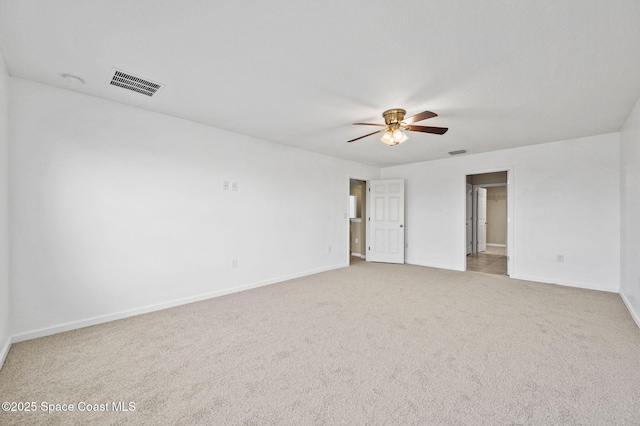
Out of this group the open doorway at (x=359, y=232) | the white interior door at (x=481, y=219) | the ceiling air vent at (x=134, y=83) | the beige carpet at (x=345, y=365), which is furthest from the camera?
the white interior door at (x=481, y=219)

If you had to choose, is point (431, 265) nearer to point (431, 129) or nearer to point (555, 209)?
point (555, 209)

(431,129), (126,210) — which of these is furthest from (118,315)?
(431,129)

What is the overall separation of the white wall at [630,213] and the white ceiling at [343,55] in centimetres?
33

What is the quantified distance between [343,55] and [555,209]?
4635mm

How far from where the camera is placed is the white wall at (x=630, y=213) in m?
2.84

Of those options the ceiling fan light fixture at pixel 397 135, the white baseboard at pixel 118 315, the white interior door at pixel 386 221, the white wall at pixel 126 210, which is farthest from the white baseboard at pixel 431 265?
the ceiling fan light fixture at pixel 397 135

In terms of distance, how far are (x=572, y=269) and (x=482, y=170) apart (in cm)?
217

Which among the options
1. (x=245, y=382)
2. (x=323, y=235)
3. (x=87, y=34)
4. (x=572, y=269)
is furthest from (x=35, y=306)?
(x=572, y=269)

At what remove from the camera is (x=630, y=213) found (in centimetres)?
318

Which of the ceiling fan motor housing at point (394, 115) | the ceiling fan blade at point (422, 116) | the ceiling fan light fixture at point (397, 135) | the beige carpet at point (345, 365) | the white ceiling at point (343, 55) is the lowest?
the beige carpet at point (345, 365)

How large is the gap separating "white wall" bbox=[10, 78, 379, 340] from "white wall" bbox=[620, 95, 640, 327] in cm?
444

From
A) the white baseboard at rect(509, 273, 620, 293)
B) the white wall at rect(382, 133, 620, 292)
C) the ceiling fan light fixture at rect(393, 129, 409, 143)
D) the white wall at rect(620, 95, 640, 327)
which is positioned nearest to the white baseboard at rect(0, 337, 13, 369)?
the ceiling fan light fixture at rect(393, 129, 409, 143)

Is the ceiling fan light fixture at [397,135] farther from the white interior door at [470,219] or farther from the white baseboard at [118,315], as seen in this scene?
the white interior door at [470,219]

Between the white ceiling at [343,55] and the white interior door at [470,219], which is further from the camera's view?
the white interior door at [470,219]
